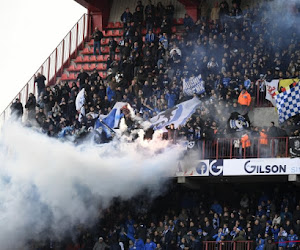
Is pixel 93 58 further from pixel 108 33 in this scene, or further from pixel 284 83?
pixel 284 83

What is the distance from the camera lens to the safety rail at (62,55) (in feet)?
137

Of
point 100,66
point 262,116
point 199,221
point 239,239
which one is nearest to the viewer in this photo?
point 239,239

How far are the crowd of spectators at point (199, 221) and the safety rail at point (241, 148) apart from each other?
176 cm

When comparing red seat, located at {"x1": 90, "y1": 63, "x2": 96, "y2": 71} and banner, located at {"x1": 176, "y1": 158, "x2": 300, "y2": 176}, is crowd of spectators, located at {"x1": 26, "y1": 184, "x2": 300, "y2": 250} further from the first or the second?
→ red seat, located at {"x1": 90, "y1": 63, "x2": 96, "y2": 71}

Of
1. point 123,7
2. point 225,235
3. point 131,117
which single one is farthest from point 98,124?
point 123,7

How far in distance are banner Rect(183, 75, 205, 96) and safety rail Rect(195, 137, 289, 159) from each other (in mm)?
3260

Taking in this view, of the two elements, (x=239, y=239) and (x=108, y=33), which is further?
(x=108, y=33)

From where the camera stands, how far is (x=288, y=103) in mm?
31781

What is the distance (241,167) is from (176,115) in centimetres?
374

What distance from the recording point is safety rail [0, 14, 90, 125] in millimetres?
41875

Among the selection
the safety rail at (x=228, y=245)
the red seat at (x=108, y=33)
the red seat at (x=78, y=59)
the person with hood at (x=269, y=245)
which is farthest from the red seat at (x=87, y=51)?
the person with hood at (x=269, y=245)

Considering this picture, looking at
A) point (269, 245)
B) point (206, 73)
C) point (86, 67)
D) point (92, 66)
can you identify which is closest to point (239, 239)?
point (269, 245)

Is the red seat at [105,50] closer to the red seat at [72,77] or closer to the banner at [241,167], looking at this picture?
the red seat at [72,77]

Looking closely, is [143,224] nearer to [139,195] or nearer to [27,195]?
[139,195]
